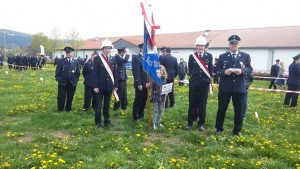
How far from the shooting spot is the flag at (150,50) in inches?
302

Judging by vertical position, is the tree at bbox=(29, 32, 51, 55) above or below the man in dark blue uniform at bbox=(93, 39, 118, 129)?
above

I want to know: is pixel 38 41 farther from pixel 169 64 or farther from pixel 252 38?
pixel 169 64

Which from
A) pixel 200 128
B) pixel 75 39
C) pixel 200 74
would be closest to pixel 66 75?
pixel 200 74

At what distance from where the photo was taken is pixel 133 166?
5441 millimetres

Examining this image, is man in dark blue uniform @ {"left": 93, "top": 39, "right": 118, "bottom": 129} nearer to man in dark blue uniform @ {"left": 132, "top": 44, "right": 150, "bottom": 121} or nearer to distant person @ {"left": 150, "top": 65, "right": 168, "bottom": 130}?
man in dark blue uniform @ {"left": 132, "top": 44, "right": 150, "bottom": 121}

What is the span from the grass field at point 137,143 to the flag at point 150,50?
143 centimetres

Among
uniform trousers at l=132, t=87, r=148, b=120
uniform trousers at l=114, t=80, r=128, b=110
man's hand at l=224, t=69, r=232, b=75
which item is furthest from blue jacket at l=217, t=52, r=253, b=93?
uniform trousers at l=114, t=80, r=128, b=110

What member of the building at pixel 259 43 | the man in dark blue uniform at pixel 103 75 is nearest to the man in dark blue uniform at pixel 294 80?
the man in dark blue uniform at pixel 103 75

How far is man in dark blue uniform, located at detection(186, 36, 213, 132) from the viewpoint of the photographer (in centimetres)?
801

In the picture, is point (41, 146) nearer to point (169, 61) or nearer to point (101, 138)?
point (101, 138)

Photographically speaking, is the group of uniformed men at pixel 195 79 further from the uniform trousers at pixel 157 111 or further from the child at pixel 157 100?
the uniform trousers at pixel 157 111

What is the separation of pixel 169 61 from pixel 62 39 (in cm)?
7551

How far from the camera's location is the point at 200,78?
26.3ft

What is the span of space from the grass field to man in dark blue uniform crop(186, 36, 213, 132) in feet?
1.54
